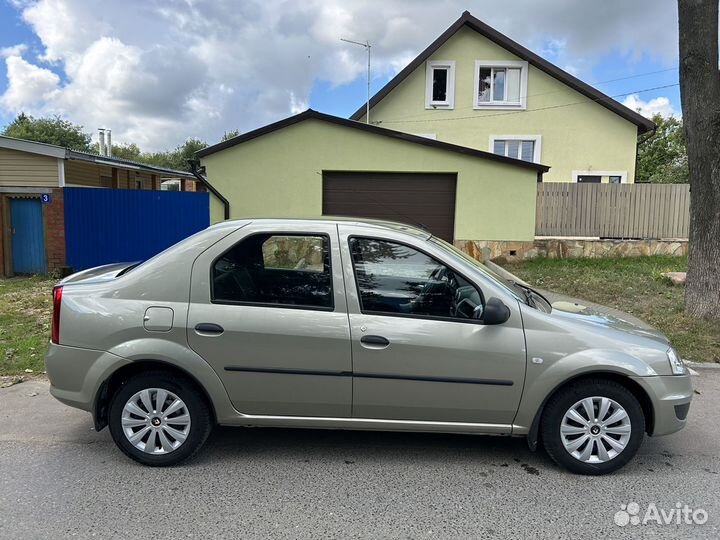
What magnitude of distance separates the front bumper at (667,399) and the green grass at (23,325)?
565 centimetres

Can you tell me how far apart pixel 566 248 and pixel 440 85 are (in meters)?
8.40

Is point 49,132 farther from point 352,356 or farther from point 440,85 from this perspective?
point 352,356

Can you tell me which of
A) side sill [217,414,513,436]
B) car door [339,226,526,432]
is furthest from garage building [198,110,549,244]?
side sill [217,414,513,436]

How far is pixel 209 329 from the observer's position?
126 inches

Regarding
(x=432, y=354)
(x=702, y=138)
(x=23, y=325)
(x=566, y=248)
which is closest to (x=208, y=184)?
(x=23, y=325)

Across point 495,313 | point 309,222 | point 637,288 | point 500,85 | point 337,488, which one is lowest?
point 337,488

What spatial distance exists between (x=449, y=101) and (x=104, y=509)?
1748 cm

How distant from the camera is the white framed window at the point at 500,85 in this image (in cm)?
1764

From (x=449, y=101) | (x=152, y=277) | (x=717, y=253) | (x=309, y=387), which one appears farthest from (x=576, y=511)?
(x=449, y=101)

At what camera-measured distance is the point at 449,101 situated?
17.9 meters

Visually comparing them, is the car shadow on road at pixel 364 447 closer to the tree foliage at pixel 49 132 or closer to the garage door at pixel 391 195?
the garage door at pixel 391 195

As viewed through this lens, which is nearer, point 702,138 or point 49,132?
point 702,138

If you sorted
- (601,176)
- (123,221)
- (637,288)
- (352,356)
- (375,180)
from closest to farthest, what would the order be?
(352,356), (637,288), (375,180), (123,221), (601,176)

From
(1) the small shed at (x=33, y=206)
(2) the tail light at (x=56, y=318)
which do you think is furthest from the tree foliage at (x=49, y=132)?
(2) the tail light at (x=56, y=318)
